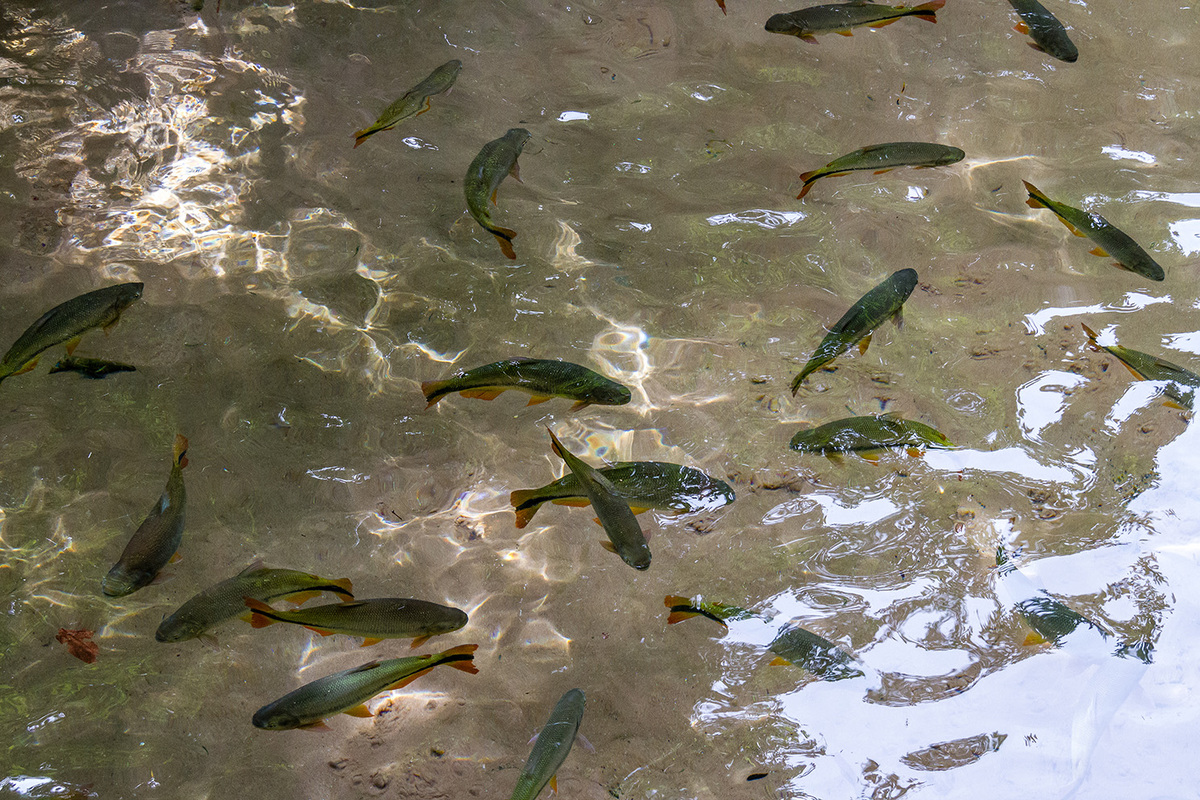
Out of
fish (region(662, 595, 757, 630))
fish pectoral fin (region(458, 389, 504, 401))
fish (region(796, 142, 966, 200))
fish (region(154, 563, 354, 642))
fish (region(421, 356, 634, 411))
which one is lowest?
fish (region(662, 595, 757, 630))

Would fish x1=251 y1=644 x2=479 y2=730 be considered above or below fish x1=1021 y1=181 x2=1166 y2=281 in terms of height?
below

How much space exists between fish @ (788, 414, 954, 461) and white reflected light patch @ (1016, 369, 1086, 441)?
0.78m

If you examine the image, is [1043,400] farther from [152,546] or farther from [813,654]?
[152,546]

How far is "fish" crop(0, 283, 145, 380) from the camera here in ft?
11.5

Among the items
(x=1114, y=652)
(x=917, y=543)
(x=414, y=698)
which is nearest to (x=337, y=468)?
(x=414, y=698)

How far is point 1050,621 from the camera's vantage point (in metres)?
3.40

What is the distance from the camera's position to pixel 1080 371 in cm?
422

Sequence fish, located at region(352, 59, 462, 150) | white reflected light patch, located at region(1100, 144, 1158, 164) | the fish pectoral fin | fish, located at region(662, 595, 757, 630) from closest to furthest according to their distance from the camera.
A: fish, located at region(662, 595, 757, 630) < the fish pectoral fin < fish, located at region(352, 59, 462, 150) < white reflected light patch, located at region(1100, 144, 1158, 164)

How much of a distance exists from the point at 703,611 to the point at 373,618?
148 centimetres

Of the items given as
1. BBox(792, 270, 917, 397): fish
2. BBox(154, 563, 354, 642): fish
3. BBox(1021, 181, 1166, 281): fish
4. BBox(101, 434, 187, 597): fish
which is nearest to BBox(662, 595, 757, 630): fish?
BBox(792, 270, 917, 397): fish

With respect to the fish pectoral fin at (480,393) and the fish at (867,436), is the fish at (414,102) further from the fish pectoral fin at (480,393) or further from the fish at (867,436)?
the fish at (867,436)

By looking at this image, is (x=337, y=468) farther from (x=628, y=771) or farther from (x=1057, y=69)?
(x=1057, y=69)

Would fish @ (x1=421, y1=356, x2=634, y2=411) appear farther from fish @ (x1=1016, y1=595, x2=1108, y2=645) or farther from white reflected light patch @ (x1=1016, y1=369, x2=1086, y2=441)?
white reflected light patch @ (x1=1016, y1=369, x2=1086, y2=441)

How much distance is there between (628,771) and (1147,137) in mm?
5574
